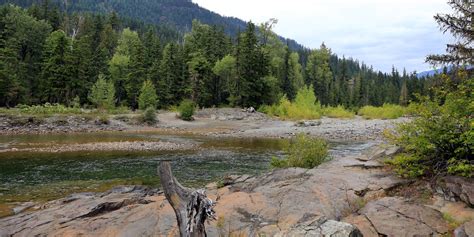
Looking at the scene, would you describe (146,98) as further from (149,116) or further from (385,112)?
(385,112)

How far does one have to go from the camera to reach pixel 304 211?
845 cm

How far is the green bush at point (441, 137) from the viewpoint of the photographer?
29.6 feet

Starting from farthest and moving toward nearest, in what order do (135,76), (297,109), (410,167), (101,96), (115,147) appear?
1. (135,76)
2. (297,109)
3. (101,96)
4. (115,147)
5. (410,167)

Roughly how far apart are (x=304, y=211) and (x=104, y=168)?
15.1 metres

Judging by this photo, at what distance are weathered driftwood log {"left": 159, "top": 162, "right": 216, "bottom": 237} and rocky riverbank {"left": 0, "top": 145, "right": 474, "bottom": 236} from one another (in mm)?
1289

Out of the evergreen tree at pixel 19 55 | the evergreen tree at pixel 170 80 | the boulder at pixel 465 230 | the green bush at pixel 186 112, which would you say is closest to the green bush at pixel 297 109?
the green bush at pixel 186 112

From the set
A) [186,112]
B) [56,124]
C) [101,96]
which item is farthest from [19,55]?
[186,112]

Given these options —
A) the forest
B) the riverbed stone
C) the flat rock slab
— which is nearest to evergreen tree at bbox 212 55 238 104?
the forest

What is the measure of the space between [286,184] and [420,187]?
3.39 m

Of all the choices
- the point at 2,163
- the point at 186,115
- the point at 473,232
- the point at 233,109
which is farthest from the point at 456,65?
the point at 233,109

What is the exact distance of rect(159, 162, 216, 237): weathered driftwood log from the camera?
19.4ft

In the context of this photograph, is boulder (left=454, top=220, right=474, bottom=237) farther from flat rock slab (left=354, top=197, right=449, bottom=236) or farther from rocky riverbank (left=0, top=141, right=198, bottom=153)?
rocky riverbank (left=0, top=141, right=198, bottom=153)

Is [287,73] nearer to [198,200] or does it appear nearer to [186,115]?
[186,115]

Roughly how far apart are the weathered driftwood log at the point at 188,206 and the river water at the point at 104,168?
349 inches
